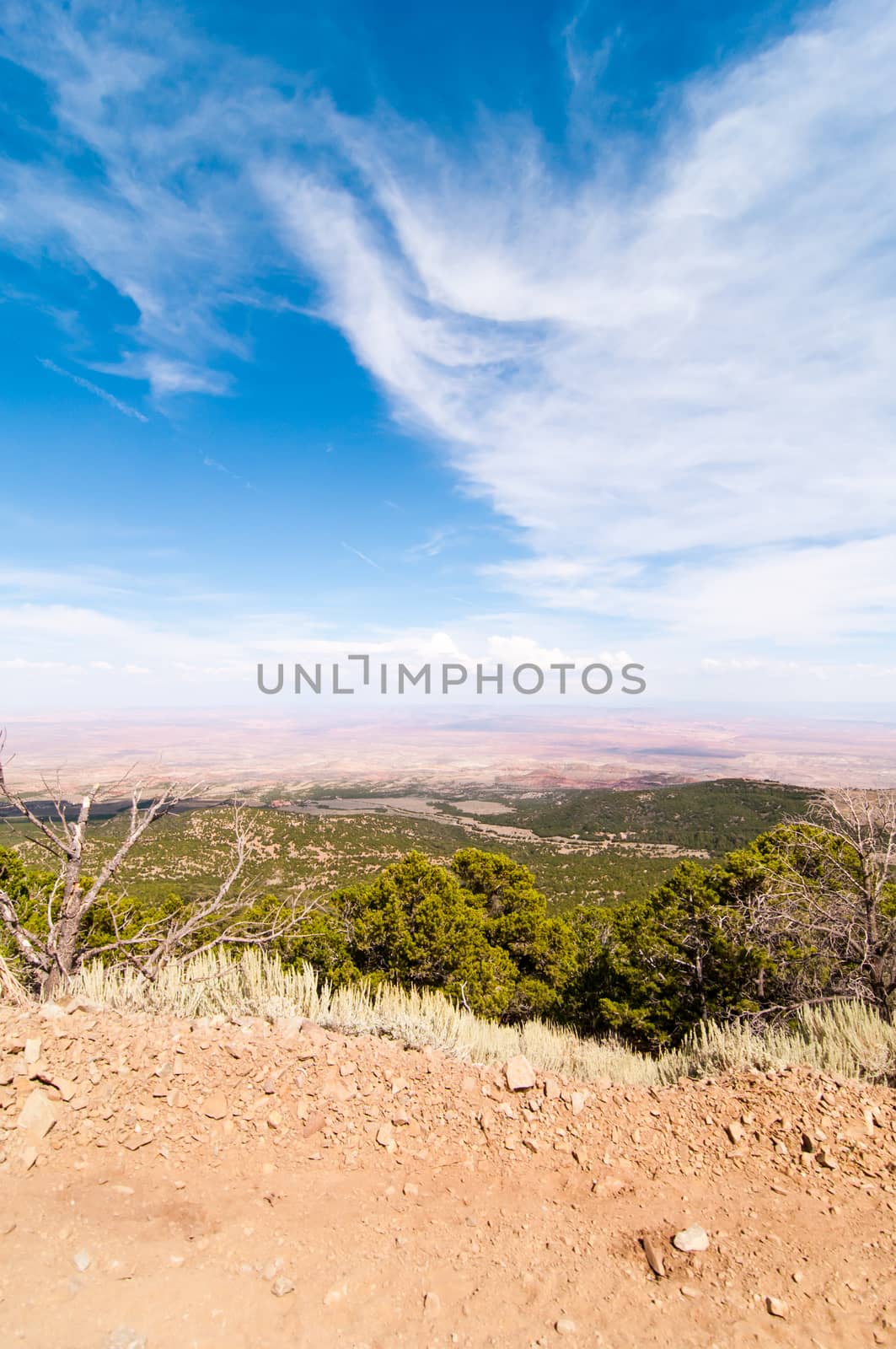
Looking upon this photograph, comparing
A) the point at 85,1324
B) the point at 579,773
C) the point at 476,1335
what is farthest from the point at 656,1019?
the point at 579,773

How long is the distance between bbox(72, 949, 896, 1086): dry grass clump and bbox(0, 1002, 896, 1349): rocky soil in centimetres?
32

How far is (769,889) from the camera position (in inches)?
414

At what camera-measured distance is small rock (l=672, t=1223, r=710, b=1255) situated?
118 inches

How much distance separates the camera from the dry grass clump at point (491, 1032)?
4.46 meters

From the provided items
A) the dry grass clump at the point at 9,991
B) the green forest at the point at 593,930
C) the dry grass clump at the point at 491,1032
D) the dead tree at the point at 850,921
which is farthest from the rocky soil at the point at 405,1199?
the dead tree at the point at 850,921

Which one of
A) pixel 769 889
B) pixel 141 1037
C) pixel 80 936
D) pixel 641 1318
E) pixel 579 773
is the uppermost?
pixel 141 1037

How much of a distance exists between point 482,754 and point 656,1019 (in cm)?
8352

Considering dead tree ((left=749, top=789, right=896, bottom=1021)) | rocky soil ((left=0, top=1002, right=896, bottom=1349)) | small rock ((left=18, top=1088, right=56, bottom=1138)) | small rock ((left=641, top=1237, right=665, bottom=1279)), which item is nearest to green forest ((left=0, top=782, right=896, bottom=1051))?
dead tree ((left=749, top=789, right=896, bottom=1021))

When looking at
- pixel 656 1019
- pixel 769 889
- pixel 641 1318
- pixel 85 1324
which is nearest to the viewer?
pixel 85 1324

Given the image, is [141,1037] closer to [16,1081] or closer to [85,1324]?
[16,1081]

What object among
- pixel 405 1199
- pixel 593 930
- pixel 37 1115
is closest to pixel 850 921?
pixel 405 1199

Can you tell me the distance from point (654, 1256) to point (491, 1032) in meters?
2.51

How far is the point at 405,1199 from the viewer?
133 inches

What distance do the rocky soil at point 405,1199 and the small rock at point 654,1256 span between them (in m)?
0.01
